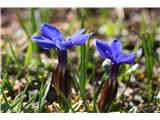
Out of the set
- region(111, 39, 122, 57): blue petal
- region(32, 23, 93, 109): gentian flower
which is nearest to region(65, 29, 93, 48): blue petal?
region(32, 23, 93, 109): gentian flower

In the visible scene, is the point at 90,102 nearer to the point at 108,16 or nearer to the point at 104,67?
the point at 104,67

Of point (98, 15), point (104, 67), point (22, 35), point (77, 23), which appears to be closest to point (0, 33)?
point (22, 35)

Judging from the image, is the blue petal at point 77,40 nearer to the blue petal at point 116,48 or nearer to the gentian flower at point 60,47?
the gentian flower at point 60,47

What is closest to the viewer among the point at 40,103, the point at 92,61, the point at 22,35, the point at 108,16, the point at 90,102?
the point at 40,103

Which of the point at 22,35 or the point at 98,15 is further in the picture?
the point at 98,15

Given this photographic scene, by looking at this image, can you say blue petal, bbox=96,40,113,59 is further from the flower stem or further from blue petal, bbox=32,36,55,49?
blue petal, bbox=32,36,55,49

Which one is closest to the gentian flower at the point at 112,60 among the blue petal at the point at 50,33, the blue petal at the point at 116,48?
the blue petal at the point at 116,48
